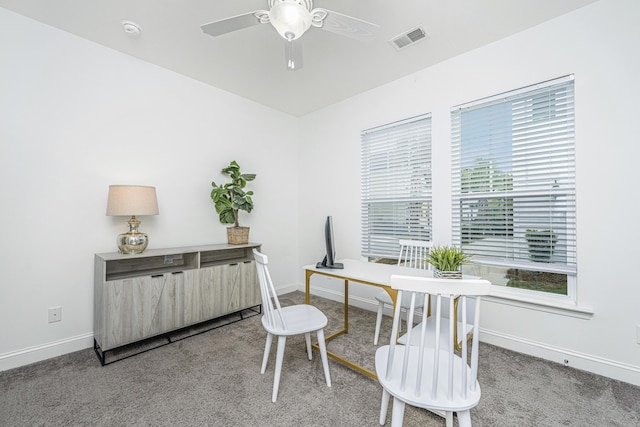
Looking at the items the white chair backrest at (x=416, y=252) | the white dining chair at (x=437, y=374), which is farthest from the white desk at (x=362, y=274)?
the white dining chair at (x=437, y=374)

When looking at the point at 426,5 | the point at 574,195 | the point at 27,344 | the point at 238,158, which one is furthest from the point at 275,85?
the point at 27,344

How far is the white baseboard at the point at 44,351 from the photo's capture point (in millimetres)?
2053

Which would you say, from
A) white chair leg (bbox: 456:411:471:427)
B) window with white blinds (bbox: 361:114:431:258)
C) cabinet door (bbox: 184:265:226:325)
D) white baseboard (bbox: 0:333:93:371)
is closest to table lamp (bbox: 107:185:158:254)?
cabinet door (bbox: 184:265:226:325)

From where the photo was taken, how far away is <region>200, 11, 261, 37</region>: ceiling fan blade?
160 cm

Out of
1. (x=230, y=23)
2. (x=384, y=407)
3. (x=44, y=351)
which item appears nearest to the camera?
(x=384, y=407)

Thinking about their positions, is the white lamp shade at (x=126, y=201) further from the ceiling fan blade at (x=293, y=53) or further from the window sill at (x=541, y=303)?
the window sill at (x=541, y=303)

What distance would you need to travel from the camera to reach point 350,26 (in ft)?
5.59

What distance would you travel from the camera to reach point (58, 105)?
2307 mm

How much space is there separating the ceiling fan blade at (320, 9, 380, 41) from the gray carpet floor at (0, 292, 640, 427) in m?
2.41

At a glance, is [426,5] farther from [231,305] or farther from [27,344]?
[27,344]

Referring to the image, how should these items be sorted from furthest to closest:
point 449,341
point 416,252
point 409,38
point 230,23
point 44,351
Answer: point 416,252, point 409,38, point 44,351, point 230,23, point 449,341

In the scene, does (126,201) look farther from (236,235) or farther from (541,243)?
(541,243)

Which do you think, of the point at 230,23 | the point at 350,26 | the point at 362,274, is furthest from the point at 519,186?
the point at 230,23

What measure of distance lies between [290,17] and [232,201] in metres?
2.15
